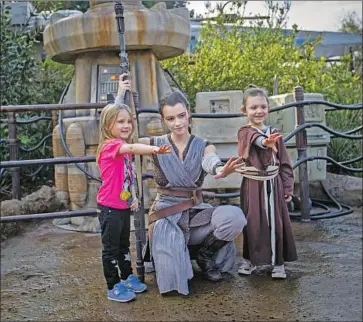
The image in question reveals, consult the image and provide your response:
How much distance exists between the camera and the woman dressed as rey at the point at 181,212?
291 cm

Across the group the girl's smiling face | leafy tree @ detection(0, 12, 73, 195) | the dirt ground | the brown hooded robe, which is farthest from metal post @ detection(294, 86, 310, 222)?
leafy tree @ detection(0, 12, 73, 195)

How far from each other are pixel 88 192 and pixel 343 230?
7.38 ft

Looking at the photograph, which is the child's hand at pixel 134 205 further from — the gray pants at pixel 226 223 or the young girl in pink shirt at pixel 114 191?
the gray pants at pixel 226 223

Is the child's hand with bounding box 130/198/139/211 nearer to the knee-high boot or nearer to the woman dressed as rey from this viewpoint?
the woman dressed as rey

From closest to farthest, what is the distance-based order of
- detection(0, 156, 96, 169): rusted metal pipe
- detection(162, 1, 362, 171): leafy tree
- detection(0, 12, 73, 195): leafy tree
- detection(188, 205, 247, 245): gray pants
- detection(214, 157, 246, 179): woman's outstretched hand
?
detection(214, 157, 246, 179): woman's outstretched hand < detection(188, 205, 247, 245): gray pants < detection(0, 156, 96, 169): rusted metal pipe < detection(0, 12, 73, 195): leafy tree < detection(162, 1, 362, 171): leafy tree

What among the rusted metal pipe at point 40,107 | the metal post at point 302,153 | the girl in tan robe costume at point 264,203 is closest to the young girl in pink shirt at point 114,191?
the girl in tan robe costume at point 264,203

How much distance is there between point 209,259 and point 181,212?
1.12ft

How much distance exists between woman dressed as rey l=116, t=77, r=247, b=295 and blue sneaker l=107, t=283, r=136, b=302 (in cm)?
16

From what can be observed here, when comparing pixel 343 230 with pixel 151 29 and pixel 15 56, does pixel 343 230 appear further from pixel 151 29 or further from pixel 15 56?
pixel 15 56

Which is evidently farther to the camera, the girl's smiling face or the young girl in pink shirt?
the girl's smiling face

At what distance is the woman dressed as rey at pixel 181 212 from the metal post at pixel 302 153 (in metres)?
1.84

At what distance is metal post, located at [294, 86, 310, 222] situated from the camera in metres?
4.70

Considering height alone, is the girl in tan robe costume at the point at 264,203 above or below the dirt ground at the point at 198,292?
above

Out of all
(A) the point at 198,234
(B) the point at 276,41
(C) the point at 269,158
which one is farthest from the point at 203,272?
(B) the point at 276,41
